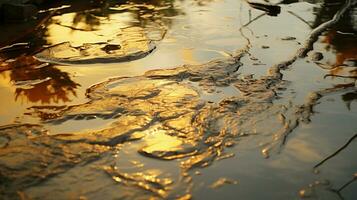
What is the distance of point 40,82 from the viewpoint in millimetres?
4883

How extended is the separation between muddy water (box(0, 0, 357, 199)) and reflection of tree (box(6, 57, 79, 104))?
2 centimetres

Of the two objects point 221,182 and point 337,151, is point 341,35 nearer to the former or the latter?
point 337,151

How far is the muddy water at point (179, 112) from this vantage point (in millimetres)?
3033

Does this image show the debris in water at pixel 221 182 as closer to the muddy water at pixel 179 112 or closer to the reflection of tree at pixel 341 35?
the muddy water at pixel 179 112

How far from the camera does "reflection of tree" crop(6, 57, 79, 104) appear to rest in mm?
4473

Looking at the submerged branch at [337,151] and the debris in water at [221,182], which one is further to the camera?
the submerged branch at [337,151]

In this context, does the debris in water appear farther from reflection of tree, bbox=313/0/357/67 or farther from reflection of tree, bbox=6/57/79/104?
reflection of tree, bbox=313/0/357/67

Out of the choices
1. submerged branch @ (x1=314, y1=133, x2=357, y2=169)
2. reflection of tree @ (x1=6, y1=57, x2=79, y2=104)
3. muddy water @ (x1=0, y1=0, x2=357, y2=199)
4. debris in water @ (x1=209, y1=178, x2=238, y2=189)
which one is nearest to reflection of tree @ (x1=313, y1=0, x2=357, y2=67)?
muddy water @ (x1=0, y1=0, x2=357, y2=199)

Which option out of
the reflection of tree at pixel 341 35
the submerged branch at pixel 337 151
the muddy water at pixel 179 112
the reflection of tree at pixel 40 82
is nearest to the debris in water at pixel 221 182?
the muddy water at pixel 179 112

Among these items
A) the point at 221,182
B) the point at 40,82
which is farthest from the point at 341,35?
the point at 40,82

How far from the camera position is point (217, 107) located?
4.15 m

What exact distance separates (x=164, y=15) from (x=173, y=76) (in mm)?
3505

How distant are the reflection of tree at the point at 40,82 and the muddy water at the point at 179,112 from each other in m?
0.02

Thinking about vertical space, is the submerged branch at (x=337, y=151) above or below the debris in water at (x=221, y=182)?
below
